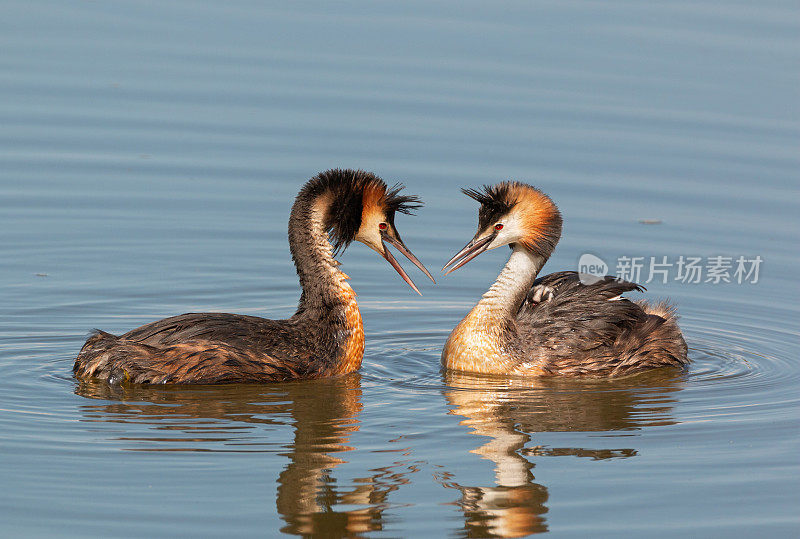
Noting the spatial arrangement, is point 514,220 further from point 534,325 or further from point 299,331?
point 299,331

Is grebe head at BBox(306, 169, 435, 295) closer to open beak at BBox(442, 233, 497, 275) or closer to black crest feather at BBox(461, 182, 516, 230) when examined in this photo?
open beak at BBox(442, 233, 497, 275)

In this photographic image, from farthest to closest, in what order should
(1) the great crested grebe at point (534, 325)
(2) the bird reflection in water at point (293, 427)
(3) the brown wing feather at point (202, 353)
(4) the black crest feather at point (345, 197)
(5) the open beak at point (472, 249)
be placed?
(5) the open beak at point (472, 249) → (1) the great crested grebe at point (534, 325) → (4) the black crest feather at point (345, 197) → (3) the brown wing feather at point (202, 353) → (2) the bird reflection in water at point (293, 427)

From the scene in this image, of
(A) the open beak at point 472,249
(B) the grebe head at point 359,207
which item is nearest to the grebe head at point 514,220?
(A) the open beak at point 472,249

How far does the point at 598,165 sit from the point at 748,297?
2.93 meters

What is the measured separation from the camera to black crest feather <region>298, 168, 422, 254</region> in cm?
1030

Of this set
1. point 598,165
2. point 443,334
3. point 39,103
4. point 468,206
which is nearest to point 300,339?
point 443,334

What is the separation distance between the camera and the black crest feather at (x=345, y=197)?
10.3m

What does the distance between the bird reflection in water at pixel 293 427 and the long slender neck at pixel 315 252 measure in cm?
58

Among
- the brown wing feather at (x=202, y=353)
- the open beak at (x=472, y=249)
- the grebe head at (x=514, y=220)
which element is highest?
the grebe head at (x=514, y=220)

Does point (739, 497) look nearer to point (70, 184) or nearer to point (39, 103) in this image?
point (70, 184)

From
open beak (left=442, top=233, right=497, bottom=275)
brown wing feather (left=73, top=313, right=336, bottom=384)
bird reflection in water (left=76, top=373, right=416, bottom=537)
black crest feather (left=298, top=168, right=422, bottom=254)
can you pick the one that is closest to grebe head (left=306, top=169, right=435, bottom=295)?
black crest feather (left=298, top=168, right=422, bottom=254)

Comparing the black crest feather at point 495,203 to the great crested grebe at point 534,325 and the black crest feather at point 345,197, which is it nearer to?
the great crested grebe at point 534,325

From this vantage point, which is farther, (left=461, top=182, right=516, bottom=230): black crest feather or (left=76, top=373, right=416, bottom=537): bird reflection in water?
(left=461, top=182, right=516, bottom=230): black crest feather

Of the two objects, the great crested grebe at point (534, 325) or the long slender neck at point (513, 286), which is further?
the long slender neck at point (513, 286)
